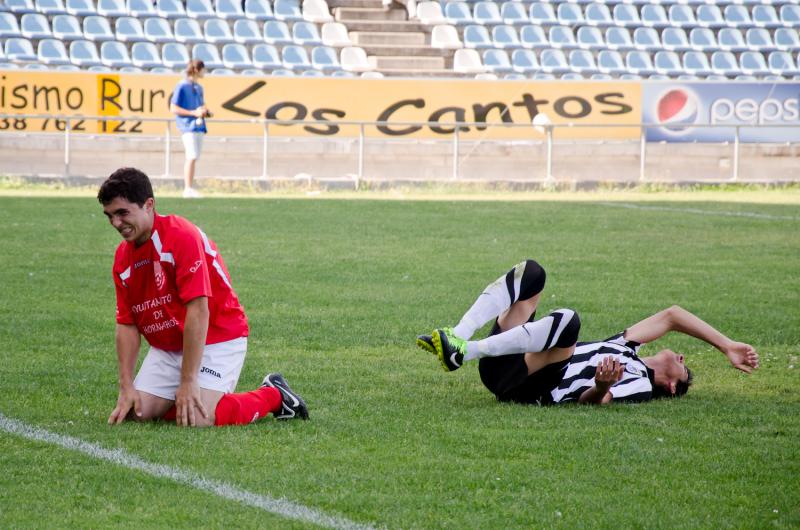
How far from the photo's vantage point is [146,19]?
84.6ft

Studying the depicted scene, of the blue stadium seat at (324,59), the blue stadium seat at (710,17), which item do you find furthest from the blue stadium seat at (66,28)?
the blue stadium seat at (710,17)

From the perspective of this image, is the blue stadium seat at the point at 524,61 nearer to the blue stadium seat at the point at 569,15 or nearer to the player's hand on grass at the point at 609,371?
the blue stadium seat at the point at 569,15

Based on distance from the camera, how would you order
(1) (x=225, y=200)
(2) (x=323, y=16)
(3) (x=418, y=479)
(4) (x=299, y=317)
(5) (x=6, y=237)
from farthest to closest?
(2) (x=323, y=16) < (1) (x=225, y=200) < (5) (x=6, y=237) < (4) (x=299, y=317) < (3) (x=418, y=479)

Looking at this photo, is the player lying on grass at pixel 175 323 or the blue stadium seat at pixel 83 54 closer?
the player lying on grass at pixel 175 323

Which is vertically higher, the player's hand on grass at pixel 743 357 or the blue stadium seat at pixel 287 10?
the blue stadium seat at pixel 287 10

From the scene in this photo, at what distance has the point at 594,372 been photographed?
561 cm

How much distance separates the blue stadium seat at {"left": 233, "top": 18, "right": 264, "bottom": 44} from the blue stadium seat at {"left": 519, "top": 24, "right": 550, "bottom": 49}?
6090 millimetres

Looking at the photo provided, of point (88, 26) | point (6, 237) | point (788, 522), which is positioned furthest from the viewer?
point (88, 26)

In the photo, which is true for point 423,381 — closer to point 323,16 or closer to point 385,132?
point 385,132

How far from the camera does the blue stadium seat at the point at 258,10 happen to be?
2652cm

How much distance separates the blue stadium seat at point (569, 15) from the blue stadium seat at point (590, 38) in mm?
361

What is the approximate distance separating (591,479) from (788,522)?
74 cm

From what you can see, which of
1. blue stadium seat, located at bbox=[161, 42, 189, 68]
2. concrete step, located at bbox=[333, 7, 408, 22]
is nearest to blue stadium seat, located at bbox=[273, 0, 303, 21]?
concrete step, located at bbox=[333, 7, 408, 22]

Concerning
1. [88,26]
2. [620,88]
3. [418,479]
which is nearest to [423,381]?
[418,479]
